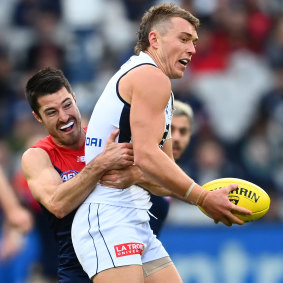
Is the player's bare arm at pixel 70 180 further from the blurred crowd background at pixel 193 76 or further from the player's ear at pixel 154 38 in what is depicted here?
the blurred crowd background at pixel 193 76

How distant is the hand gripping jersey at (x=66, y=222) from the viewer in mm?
→ 5219

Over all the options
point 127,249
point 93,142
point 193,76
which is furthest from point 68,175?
point 193,76

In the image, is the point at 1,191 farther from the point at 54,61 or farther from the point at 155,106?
the point at 54,61

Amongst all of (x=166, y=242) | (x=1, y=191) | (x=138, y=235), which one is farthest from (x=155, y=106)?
(x=166, y=242)

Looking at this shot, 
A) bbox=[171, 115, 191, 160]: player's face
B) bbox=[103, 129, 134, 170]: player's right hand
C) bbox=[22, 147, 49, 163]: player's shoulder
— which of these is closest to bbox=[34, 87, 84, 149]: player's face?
bbox=[22, 147, 49, 163]: player's shoulder

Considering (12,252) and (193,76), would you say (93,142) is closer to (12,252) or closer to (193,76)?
(12,252)

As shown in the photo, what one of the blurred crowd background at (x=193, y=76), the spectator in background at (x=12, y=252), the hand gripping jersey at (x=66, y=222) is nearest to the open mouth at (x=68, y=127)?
the hand gripping jersey at (x=66, y=222)

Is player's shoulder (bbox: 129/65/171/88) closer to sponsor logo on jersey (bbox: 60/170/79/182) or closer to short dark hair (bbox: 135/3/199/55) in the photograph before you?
short dark hair (bbox: 135/3/199/55)

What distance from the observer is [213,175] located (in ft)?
32.5

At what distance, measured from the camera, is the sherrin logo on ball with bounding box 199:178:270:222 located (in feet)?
15.9

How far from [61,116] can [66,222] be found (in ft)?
2.41

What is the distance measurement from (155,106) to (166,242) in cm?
481

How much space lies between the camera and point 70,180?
498 centimetres

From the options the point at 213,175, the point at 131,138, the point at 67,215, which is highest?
the point at 213,175
